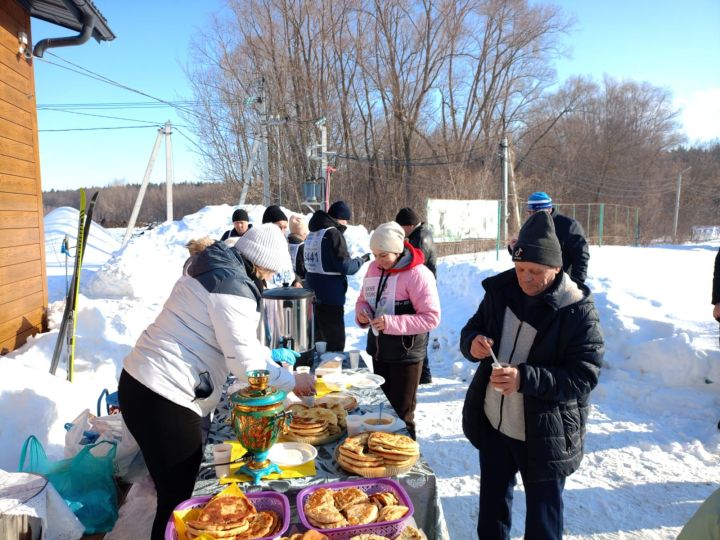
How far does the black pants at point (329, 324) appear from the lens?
5344 mm

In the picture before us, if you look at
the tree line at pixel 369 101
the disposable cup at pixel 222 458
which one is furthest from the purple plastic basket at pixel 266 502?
the tree line at pixel 369 101

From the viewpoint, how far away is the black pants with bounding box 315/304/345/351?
534 cm

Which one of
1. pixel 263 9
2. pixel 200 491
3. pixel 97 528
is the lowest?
pixel 97 528

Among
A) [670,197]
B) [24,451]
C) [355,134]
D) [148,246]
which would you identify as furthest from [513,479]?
[670,197]

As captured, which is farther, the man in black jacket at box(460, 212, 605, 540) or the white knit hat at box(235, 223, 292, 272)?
the white knit hat at box(235, 223, 292, 272)

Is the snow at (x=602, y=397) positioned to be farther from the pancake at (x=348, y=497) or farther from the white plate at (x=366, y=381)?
the pancake at (x=348, y=497)

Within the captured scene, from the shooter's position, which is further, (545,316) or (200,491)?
(545,316)

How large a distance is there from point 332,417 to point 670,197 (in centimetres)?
4285

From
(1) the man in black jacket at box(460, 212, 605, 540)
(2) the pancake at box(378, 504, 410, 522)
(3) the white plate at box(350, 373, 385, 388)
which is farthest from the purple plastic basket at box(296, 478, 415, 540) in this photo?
(3) the white plate at box(350, 373, 385, 388)

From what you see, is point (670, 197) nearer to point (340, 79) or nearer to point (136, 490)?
point (340, 79)

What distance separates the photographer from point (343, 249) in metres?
5.36

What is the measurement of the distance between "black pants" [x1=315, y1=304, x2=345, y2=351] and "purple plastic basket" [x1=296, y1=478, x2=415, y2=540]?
3.41 meters

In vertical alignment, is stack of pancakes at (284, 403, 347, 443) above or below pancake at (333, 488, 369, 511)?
above

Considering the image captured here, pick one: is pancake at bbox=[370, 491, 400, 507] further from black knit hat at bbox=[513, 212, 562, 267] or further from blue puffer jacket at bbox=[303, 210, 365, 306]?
Answer: blue puffer jacket at bbox=[303, 210, 365, 306]
